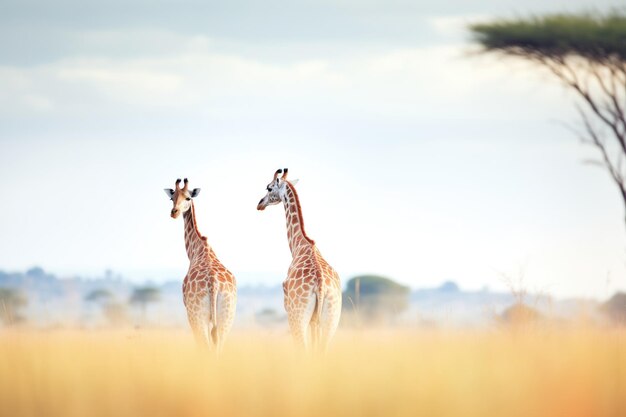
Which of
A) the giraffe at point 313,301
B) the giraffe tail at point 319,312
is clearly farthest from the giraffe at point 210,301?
the giraffe tail at point 319,312

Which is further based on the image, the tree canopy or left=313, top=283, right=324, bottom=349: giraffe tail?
the tree canopy

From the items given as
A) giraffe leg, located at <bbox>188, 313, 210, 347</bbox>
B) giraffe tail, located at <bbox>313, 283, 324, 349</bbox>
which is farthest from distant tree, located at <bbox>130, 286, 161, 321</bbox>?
giraffe tail, located at <bbox>313, 283, 324, 349</bbox>

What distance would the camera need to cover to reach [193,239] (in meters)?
12.9

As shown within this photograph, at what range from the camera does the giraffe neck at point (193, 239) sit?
1273 centimetres

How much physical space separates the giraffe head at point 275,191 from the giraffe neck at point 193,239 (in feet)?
2.34

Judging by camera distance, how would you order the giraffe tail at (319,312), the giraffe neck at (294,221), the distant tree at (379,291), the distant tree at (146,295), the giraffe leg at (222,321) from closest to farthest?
the giraffe tail at (319,312) < the giraffe leg at (222,321) < the giraffe neck at (294,221) < the distant tree at (379,291) < the distant tree at (146,295)

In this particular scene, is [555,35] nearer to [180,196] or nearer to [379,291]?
[180,196]

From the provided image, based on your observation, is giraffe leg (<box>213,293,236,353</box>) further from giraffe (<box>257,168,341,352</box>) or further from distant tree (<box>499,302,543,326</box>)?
distant tree (<box>499,302,543,326</box>)

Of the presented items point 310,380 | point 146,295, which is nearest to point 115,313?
point 310,380

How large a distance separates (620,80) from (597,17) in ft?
3.86

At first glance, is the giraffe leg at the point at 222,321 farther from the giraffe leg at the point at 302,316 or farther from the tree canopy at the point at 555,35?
the tree canopy at the point at 555,35

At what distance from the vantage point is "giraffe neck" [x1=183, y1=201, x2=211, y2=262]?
12734mm

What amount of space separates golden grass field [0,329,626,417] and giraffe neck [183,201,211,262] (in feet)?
3.69

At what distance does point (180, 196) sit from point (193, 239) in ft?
1.63
